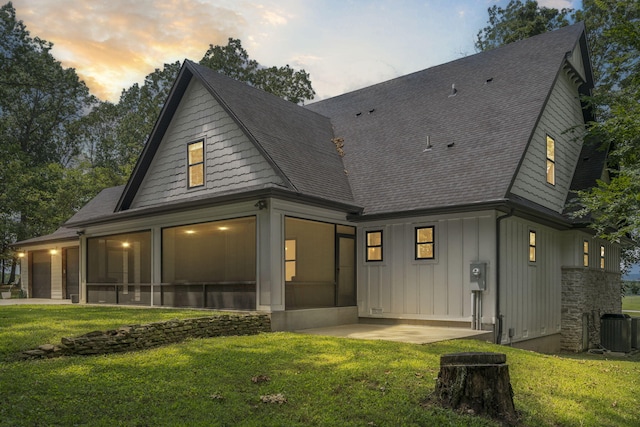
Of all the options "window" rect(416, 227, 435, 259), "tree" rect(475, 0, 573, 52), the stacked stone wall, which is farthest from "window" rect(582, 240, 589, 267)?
"tree" rect(475, 0, 573, 52)

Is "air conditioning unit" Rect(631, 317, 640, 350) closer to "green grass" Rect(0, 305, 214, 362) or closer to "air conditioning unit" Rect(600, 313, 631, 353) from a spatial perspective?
"air conditioning unit" Rect(600, 313, 631, 353)

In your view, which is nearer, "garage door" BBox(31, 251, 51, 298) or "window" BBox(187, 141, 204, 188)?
"window" BBox(187, 141, 204, 188)

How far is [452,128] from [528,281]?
5.09 meters

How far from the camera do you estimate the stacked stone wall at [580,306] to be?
52.7ft

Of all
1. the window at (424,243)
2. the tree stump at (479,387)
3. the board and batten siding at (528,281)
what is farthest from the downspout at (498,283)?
the tree stump at (479,387)

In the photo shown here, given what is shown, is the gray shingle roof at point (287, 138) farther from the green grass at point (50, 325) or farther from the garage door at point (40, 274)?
the garage door at point (40, 274)

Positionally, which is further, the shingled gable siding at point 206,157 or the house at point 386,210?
the shingled gable siding at point 206,157

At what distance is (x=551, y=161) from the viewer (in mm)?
16172

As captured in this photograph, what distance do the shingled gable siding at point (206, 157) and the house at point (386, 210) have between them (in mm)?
52

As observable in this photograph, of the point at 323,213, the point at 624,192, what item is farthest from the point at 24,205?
the point at 624,192

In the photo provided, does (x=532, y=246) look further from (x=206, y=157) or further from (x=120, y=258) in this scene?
(x=120, y=258)

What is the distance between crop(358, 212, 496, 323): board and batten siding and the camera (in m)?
13.0

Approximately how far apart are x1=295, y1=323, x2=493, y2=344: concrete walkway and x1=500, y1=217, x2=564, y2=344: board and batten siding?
144cm

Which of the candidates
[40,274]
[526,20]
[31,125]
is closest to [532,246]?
[526,20]
